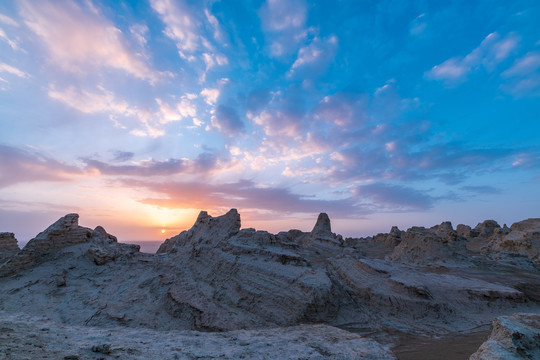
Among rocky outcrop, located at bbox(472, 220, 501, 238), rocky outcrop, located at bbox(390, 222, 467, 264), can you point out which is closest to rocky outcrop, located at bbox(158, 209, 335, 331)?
rocky outcrop, located at bbox(390, 222, 467, 264)

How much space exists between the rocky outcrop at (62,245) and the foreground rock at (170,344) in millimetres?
9016

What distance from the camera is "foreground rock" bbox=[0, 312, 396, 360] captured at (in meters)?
5.14

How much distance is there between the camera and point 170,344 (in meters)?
6.60

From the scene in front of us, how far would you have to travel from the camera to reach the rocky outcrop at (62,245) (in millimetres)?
14181

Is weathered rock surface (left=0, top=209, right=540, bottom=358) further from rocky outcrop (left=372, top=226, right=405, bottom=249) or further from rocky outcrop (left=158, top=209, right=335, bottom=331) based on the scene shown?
rocky outcrop (left=372, top=226, right=405, bottom=249)

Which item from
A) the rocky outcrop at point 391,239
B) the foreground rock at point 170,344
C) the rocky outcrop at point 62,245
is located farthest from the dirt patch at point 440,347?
the rocky outcrop at point 391,239

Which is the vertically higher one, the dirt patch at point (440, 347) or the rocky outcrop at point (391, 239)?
the rocky outcrop at point (391, 239)

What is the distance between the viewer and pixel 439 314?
11086mm

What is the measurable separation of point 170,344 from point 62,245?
14.2 meters

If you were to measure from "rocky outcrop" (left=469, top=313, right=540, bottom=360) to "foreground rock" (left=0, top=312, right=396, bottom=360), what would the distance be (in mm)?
2284

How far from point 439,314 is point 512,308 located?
398cm

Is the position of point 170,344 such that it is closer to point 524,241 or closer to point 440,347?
point 440,347

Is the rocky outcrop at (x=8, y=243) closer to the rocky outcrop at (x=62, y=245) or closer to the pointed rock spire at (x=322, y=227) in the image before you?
the rocky outcrop at (x=62, y=245)

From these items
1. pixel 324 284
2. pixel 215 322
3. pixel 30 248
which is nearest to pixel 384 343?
pixel 324 284
